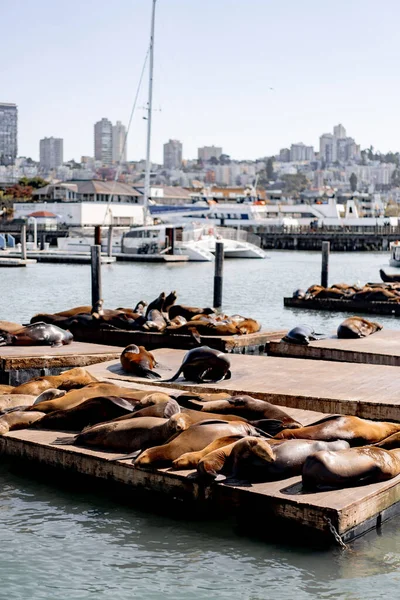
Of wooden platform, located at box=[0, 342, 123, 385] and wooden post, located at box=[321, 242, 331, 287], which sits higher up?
wooden post, located at box=[321, 242, 331, 287]

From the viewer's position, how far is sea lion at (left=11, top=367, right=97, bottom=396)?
935 centimetres

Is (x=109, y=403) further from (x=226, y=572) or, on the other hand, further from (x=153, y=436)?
(x=226, y=572)

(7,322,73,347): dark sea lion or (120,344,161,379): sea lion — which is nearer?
(120,344,161,379): sea lion

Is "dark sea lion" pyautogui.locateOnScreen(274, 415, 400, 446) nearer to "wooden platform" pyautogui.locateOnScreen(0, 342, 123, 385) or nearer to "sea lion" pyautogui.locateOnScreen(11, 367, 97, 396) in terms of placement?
"sea lion" pyautogui.locateOnScreen(11, 367, 97, 396)

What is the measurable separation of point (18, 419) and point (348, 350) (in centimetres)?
570

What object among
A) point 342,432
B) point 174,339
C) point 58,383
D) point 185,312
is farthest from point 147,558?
point 185,312

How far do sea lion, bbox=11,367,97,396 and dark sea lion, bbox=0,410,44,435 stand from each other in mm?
726

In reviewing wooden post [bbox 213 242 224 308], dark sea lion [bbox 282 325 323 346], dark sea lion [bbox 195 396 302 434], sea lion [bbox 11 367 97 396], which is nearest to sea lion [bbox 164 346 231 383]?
sea lion [bbox 11 367 97 396]

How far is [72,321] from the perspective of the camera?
48.0 ft

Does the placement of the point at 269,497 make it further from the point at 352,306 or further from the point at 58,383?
the point at 352,306

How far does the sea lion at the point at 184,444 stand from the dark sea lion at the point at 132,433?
13cm

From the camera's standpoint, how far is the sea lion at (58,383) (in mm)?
9352

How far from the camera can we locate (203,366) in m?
10.2

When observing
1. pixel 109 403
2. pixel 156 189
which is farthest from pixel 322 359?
pixel 156 189
